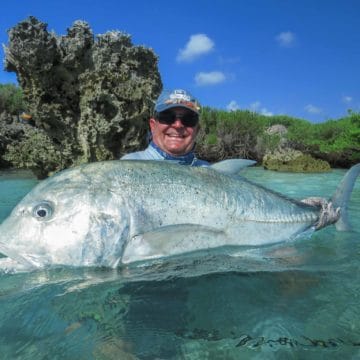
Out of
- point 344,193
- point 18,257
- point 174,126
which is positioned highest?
point 174,126

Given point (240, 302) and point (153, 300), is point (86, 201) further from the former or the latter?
point (240, 302)

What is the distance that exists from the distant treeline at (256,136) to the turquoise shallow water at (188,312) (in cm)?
1905

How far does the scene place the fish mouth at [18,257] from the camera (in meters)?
2.52

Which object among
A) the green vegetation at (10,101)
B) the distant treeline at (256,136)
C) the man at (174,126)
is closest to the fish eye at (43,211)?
the man at (174,126)

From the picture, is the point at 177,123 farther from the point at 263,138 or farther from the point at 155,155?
the point at 263,138

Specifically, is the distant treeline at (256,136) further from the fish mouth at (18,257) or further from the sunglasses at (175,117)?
the fish mouth at (18,257)

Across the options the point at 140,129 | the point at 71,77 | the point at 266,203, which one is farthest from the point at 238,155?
the point at 266,203

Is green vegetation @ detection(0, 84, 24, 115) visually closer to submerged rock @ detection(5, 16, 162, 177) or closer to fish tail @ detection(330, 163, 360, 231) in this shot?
submerged rock @ detection(5, 16, 162, 177)

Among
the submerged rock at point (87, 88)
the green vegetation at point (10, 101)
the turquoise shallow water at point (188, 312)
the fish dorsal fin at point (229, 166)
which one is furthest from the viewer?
the green vegetation at point (10, 101)

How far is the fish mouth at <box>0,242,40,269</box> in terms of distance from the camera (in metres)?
2.52

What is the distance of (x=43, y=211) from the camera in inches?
102

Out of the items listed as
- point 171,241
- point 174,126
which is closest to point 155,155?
point 174,126

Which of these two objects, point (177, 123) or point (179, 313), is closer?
point (179, 313)

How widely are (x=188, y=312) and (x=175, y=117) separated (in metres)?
2.25
